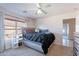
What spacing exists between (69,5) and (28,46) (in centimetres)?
103

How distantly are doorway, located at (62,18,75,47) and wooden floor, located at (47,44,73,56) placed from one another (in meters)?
0.08

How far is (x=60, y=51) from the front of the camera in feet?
5.11

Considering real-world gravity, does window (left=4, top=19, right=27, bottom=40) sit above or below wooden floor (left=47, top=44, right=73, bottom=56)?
above

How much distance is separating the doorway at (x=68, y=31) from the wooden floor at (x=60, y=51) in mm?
76

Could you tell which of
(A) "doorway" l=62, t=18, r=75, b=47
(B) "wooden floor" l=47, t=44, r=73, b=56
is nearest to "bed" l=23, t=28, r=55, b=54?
(B) "wooden floor" l=47, t=44, r=73, b=56

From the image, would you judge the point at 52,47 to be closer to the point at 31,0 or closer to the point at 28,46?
the point at 28,46

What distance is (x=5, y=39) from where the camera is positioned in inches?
60.2

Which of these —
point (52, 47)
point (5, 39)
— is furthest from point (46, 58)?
point (5, 39)

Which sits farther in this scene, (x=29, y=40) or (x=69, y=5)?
(x=29, y=40)

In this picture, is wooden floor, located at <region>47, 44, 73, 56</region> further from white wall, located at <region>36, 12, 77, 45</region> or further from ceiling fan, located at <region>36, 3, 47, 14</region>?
ceiling fan, located at <region>36, 3, 47, 14</region>

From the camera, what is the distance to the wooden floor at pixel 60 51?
1540mm

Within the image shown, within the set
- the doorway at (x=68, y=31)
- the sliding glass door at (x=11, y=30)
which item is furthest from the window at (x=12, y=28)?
the doorway at (x=68, y=31)

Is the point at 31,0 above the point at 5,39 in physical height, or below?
above

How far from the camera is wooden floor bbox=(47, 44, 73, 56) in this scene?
1.54m
